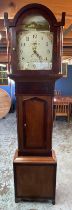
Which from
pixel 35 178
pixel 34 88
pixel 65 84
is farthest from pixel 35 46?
pixel 65 84

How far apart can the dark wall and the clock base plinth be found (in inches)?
185

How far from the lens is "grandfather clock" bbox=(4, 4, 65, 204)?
1660mm

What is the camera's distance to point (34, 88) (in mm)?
1886

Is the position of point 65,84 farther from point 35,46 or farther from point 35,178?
point 35,46

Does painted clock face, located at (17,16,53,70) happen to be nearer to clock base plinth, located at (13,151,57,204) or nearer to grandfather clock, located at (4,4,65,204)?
grandfather clock, located at (4,4,65,204)

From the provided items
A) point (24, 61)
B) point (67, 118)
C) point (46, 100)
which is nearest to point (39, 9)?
point (24, 61)

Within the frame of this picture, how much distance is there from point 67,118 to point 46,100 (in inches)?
156

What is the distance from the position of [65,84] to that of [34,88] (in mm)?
4919

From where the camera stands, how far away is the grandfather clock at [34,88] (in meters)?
1.66

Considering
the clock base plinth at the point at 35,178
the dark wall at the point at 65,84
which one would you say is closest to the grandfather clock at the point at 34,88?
the clock base plinth at the point at 35,178

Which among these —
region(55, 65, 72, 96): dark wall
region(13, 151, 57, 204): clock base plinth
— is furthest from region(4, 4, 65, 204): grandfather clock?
region(55, 65, 72, 96): dark wall

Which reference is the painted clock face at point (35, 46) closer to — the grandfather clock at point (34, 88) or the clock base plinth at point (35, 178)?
the grandfather clock at point (34, 88)

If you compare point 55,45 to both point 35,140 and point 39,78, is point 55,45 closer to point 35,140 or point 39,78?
point 39,78

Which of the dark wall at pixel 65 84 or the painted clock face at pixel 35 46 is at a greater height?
the painted clock face at pixel 35 46
